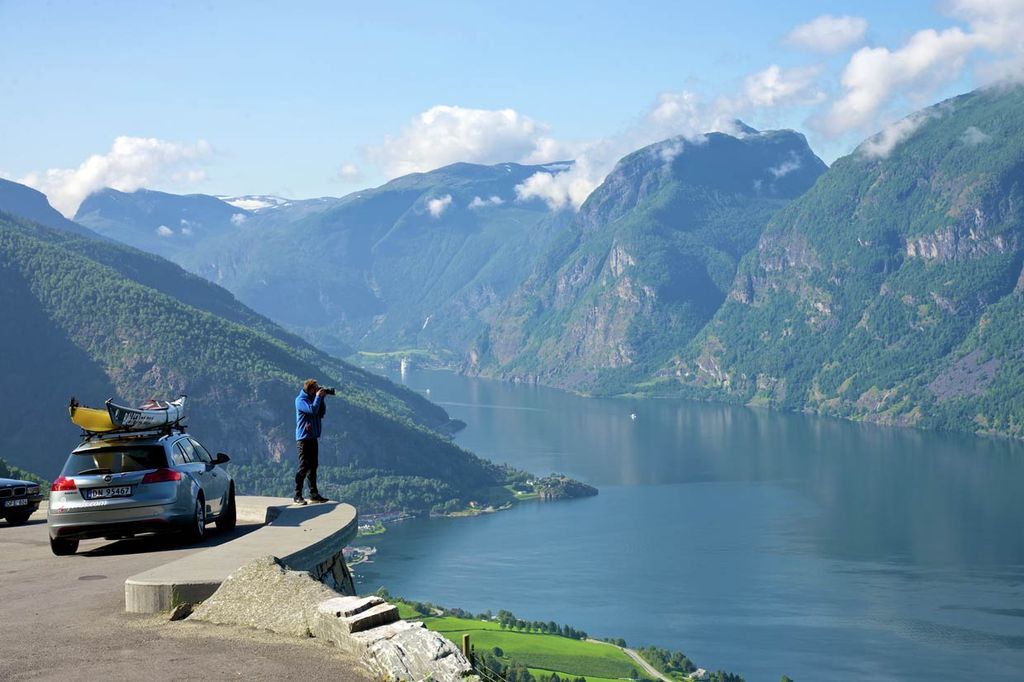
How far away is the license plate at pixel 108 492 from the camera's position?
66.7 feet

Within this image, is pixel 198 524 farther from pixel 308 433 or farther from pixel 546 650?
pixel 546 650

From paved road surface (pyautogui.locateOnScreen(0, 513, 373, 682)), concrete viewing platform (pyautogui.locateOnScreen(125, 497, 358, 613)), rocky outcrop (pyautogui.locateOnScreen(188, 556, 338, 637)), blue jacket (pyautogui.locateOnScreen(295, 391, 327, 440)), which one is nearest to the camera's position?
paved road surface (pyautogui.locateOnScreen(0, 513, 373, 682))

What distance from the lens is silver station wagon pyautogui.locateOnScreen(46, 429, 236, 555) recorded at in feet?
66.7

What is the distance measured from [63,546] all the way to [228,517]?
3.36 m

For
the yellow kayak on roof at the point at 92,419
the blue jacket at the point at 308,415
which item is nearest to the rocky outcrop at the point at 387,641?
the yellow kayak on roof at the point at 92,419

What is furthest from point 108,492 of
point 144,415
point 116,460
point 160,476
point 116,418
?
point 144,415

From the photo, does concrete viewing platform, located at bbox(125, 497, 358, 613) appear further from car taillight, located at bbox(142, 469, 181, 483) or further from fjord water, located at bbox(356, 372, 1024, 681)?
fjord water, located at bbox(356, 372, 1024, 681)

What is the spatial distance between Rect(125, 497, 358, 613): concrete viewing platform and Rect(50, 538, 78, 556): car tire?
124 inches

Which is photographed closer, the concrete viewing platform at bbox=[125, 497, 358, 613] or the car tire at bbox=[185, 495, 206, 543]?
the concrete viewing platform at bbox=[125, 497, 358, 613]

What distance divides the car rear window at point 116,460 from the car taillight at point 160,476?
0.16 m

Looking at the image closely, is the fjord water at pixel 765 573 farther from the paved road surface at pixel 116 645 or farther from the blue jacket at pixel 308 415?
the paved road surface at pixel 116 645

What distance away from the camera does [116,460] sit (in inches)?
813

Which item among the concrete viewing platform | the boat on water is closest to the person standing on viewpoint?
the concrete viewing platform

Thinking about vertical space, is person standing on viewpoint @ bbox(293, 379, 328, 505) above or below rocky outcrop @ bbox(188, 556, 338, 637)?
above
